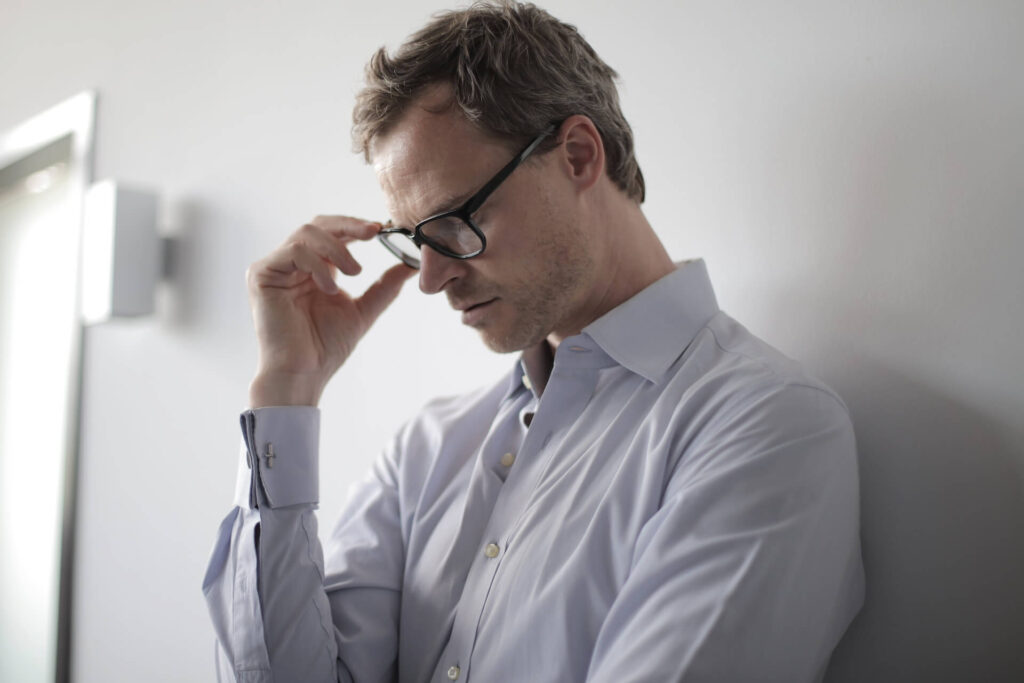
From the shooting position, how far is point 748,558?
867 millimetres

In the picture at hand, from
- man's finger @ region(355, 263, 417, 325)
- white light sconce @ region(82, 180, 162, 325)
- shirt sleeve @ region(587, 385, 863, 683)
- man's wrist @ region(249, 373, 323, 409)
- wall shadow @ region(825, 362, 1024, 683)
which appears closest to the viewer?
shirt sleeve @ region(587, 385, 863, 683)

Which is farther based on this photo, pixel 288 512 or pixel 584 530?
pixel 288 512

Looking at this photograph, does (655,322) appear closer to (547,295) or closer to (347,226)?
(547,295)

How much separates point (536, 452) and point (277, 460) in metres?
0.38

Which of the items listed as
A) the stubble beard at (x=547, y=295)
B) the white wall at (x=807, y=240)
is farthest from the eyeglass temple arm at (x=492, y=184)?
the white wall at (x=807, y=240)

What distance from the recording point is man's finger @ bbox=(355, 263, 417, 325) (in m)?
1.53

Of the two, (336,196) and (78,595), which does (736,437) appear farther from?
(78,595)

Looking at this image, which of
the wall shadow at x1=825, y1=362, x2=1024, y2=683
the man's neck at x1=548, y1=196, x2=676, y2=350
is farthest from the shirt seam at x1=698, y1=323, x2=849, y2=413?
the man's neck at x1=548, y1=196, x2=676, y2=350

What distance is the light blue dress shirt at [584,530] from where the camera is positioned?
2.89 feet

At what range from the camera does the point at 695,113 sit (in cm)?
132

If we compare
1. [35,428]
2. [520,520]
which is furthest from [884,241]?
[35,428]

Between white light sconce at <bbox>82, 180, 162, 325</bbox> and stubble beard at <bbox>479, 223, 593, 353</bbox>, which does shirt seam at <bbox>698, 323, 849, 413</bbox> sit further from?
white light sconce at <bbox>82, 180, 162, 325</bbox>

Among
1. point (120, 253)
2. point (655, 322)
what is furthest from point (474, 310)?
point (120, 253)

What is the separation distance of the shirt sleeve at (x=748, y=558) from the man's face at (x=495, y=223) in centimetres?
31
